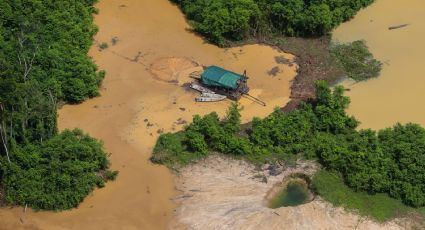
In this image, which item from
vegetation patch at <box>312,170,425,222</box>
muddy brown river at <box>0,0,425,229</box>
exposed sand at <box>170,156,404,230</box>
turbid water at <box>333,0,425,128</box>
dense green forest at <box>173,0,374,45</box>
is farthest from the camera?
dense green forest at <box>173,0,374,45</box>

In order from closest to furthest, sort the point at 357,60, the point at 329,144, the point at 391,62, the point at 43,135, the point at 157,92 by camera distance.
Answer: the point at 43,135 < the point at 329,144 < the point at 157,92 < the point at 391,62 < the point at 357,60

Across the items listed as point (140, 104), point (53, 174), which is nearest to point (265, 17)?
point (140, 104)

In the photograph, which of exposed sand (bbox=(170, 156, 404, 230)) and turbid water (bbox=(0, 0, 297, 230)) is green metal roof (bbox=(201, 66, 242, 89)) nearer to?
turbid water (bbox=(0, 0, 297, 230))

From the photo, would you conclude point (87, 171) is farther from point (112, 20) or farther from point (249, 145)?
point (112, 20)

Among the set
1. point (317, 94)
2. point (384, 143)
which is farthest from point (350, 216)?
point (317, 94)

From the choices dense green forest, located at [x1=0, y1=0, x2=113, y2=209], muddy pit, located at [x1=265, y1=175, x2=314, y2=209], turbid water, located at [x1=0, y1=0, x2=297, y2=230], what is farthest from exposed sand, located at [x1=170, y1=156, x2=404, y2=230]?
dense green forest, located at [x1=0, y1=0, x2=113, y2=209]

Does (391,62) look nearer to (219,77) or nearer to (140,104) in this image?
(219,77)
